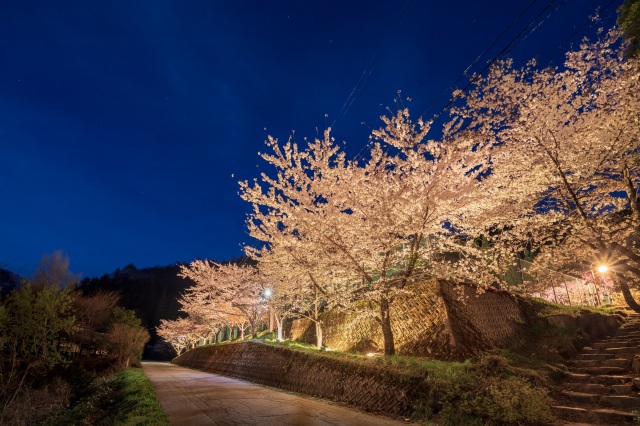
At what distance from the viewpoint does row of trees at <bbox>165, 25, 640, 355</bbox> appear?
26.1 feet

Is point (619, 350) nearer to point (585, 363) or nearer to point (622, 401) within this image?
point (585, 363)

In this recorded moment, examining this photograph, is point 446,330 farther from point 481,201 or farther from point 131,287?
point 131,287

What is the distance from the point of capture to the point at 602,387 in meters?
7.48

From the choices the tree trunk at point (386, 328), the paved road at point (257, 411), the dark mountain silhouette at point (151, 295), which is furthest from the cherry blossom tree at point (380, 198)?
the dark mountain silhouette at point (151, 295)

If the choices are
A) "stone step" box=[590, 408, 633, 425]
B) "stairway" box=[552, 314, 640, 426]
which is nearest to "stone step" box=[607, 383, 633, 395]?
"stairway" box=[552, 314, 640, 426]

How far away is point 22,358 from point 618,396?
2003 centimetres

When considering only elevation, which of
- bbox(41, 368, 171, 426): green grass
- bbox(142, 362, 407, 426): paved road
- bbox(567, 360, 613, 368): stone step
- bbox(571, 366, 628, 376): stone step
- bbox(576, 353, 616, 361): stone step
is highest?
bbox(576, 353, 616, 361): stone step

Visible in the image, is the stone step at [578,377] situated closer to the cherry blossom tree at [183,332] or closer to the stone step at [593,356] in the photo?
the stone step at [593,356]

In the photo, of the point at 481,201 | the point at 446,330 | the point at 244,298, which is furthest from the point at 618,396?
the point at 244,298

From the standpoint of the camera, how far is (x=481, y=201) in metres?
9.87

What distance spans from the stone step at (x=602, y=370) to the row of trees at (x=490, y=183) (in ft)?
5.40

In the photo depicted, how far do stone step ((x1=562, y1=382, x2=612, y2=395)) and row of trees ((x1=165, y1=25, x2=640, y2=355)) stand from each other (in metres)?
2.41

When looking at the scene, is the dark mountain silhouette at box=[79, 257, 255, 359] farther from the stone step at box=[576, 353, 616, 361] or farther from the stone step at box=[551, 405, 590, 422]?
the stone step at box=[551, 405, 590, 422]

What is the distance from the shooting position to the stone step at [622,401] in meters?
6.31
